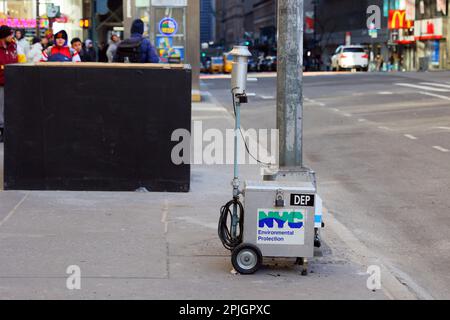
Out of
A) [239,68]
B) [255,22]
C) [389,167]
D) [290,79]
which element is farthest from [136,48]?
[255,22]

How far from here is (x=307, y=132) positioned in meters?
20.6

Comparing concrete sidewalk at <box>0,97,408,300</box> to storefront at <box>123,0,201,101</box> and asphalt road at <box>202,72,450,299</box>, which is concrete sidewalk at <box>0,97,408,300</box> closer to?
asphalt road at <box>202,72,450,299</box>

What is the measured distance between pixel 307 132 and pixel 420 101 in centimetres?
841

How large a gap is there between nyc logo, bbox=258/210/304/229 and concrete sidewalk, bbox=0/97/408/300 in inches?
15.4

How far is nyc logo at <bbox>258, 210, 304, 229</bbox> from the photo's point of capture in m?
7.69

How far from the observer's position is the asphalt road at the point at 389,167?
933 centimetres

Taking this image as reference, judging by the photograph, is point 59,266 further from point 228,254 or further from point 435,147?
point 435,147

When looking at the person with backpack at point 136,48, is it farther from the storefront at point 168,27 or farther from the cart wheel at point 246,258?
the storefront at point 168,27

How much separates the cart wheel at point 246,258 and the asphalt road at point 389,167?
118 centimetres

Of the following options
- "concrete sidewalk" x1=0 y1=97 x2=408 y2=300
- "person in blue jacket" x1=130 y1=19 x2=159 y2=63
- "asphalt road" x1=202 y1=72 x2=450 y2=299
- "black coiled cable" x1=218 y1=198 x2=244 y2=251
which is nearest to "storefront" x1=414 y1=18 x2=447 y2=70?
"asphalt road" x1=202 y1=72 x2=450 y2=299

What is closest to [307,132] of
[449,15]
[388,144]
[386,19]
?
[388,144]

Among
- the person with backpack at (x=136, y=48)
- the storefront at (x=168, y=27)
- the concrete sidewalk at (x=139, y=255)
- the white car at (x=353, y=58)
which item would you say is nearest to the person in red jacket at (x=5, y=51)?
the person with backpack at (x=136, y=48)

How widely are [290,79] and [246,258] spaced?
6.53ft

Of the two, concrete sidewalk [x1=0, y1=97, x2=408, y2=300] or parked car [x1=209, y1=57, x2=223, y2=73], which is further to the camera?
parked car [x1=209, y1=57, x2=223, y2=73]
